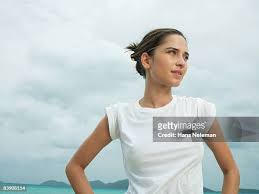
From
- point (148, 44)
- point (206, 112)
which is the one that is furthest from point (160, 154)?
point (148, 44)

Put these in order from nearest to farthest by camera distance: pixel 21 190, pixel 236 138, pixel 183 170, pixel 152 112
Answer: pixel 183 170
pixel 152 112
pixel 236 138
pixel 21 190

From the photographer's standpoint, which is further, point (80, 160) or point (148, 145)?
point (80, 160)

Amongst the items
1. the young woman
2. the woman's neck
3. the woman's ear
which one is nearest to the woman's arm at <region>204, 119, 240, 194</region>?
the young woman

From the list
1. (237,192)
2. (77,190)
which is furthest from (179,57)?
(77,190)

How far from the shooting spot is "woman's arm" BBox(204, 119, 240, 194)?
1.80 metres

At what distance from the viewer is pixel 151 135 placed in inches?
74.4

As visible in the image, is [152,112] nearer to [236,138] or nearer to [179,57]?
[179,57]

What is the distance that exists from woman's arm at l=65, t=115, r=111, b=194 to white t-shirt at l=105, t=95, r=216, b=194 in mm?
111

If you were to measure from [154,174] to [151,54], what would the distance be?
53cm

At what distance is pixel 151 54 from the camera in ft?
6.50

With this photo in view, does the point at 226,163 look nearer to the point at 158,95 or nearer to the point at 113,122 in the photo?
the point at 158,95

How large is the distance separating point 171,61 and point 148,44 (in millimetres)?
176

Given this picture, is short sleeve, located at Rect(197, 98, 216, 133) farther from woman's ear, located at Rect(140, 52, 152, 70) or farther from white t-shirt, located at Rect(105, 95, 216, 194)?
woman's ear, located at Rect(140, 52, 152, 70)

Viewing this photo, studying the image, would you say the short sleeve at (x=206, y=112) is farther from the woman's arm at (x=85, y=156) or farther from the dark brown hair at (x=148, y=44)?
the woman's arm at (x=85, y=156)
